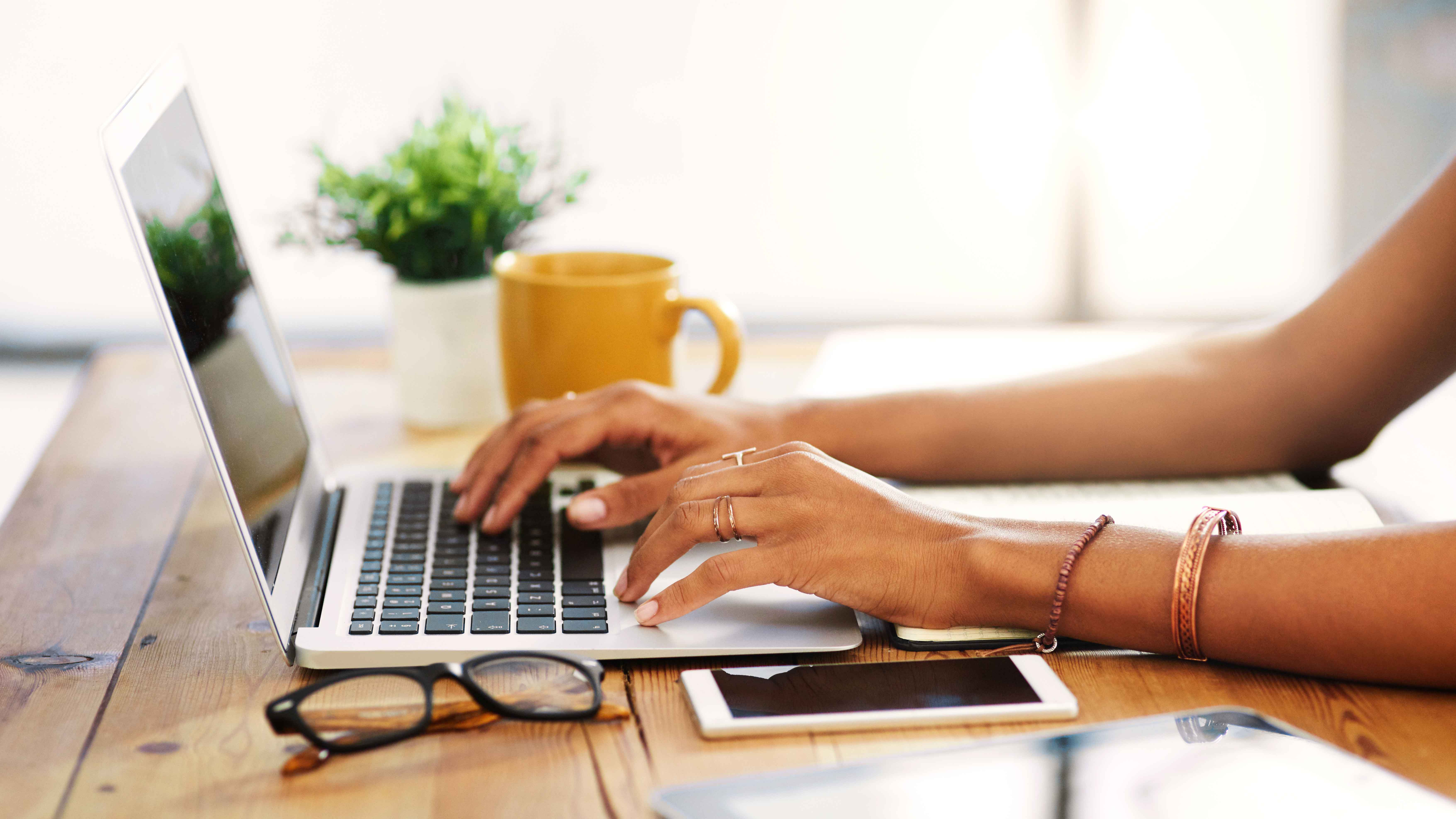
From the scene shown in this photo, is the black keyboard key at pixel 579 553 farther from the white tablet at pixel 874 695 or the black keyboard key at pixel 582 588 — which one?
the white tablet at pixel 874 695

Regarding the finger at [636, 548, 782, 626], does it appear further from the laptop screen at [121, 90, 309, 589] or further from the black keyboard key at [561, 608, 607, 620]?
the laptop screen at [121, 90, 309, 589]

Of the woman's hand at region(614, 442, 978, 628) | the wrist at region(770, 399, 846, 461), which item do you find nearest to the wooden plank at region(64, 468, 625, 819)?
the woman's hand at region(614, 442, 978, 628)

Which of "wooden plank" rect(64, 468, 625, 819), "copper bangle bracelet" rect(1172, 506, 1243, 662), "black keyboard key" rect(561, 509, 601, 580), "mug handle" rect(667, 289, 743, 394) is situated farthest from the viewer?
"mug handle" rect(667, 289, 743, 394)

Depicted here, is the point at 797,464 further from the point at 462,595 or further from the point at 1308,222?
the point at 1308,222

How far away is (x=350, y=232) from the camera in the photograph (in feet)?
3.42

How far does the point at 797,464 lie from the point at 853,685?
14 cm

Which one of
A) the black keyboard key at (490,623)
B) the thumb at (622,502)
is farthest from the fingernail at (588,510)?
the black keyboard key at (490,623)

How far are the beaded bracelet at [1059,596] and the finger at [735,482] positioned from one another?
5.8 inches

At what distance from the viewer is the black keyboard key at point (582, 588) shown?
0.69 metres

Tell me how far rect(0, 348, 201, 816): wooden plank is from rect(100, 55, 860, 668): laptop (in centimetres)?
11

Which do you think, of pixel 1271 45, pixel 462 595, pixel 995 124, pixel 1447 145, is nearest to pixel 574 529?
pixel 462 595

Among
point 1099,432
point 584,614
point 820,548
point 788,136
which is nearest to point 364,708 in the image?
point 584,614

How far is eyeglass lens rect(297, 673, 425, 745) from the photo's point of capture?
0.54 meters

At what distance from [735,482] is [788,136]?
1.95 metres
